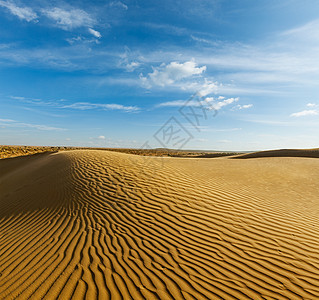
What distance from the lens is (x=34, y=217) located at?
18.3 ft

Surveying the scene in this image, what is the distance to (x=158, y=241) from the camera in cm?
395

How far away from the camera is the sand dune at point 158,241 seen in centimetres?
284

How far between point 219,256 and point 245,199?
3230mm

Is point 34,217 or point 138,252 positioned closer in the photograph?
point 138,252

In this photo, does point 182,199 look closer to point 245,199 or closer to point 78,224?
point 245,199

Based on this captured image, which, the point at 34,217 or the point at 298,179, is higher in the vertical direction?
the point at 298,179

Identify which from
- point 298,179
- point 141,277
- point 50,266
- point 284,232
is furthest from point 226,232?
point 298,179

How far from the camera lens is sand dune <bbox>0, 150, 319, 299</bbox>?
2.84 meters

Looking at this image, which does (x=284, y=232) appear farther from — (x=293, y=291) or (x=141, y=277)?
(x=141, y=277)

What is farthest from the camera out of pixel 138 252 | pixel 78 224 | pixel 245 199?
pixel 245 199

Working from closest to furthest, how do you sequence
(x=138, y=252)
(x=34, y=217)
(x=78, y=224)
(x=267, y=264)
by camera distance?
(x=267, y=264)
(x=138, y=252)
(x=78, y=224)
(x=34, y=217)

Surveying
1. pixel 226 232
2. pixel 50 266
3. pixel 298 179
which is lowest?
pixel 50 266

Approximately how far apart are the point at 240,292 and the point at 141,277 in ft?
4.98

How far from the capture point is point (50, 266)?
10.8 feet
